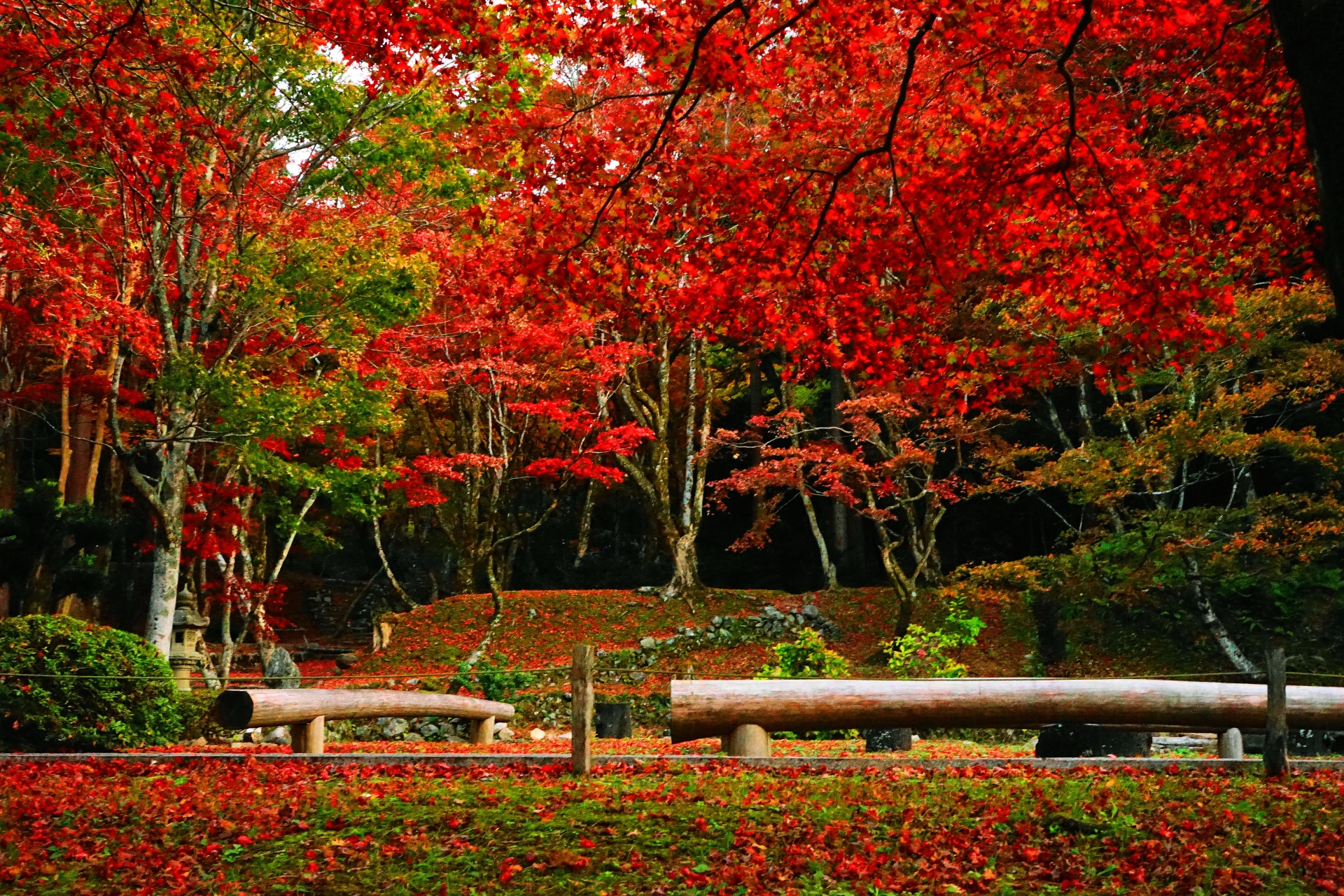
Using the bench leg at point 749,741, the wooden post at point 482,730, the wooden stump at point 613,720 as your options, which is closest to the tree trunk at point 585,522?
the wooden stump at point 613,720

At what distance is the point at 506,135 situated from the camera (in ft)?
28.1

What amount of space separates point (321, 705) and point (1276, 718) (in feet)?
26.8

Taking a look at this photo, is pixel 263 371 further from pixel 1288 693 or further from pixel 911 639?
pixel 1288 693

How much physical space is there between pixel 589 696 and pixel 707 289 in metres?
4.03

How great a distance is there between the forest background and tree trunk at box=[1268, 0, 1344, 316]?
0.05 feet

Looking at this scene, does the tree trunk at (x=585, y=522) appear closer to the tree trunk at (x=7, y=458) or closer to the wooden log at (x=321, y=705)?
the tree trunk at (x=7, y=458)

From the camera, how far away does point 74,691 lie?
10391 millimetres

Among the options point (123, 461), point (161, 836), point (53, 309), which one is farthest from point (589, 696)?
point (53, 309)

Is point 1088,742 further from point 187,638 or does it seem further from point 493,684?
point 187,638

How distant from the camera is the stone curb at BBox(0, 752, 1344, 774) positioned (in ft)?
26.2

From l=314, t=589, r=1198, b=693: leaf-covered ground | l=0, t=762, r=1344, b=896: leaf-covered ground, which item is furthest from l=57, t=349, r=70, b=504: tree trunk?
l=0, t=762, r=1344, b=896: leaf-covered ground

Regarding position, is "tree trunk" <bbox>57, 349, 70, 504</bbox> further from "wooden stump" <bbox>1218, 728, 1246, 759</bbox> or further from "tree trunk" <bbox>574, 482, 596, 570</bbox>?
"wooden stump" <bbox>1218, 728, 1246, 759</bbox>

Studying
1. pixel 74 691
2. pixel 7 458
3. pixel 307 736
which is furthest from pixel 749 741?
pixel 7 458

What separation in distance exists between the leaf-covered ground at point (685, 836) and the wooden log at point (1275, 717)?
0.29 metres
